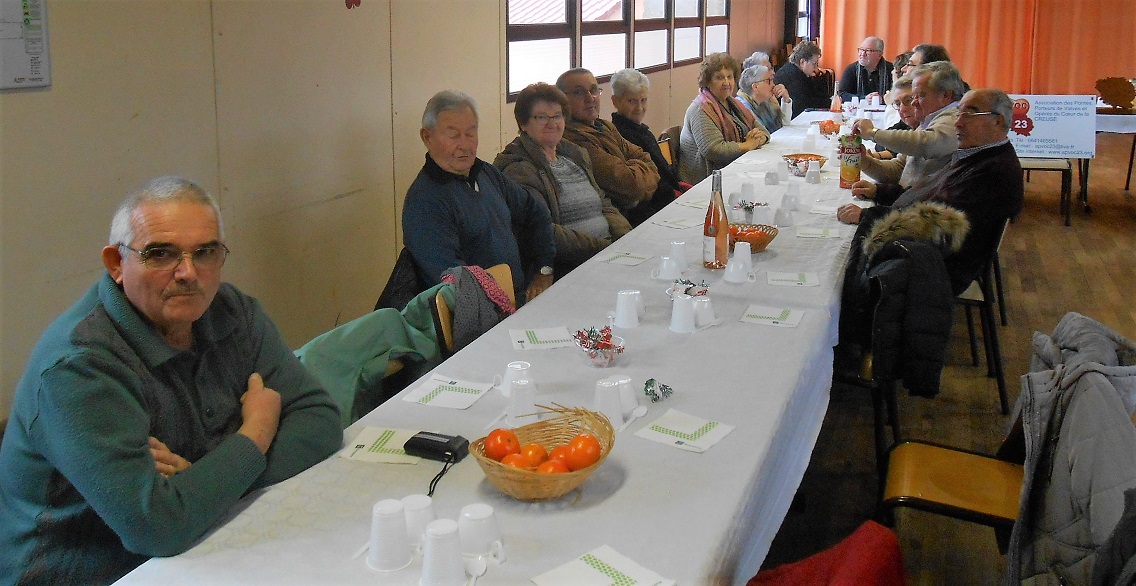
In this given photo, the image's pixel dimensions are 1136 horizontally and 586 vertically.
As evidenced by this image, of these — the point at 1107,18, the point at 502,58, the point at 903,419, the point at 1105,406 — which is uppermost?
the point at 1107,18

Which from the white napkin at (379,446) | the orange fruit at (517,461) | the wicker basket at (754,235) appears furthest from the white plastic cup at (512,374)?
the wicker basket at (754,235)

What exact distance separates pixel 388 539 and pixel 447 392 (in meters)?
0.70

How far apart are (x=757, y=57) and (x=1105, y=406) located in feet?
19.7

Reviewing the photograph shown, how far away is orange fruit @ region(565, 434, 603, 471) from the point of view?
1.53 m

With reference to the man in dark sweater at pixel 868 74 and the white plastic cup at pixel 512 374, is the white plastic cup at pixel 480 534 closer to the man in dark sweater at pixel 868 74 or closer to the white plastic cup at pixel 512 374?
the white plastic cup at pixel 512 374

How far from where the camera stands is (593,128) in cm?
467

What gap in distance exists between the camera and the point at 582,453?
1.54 meters

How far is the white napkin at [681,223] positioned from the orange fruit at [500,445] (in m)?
2.33

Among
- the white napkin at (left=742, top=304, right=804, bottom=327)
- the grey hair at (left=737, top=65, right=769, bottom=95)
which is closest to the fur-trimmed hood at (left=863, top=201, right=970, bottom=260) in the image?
the white napkin at (left=742, top=304, right=804, bottom=327)

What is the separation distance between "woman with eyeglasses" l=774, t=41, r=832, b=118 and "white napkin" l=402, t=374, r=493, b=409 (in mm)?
7332

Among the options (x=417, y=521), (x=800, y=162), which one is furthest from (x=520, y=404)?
(x=800, y=162)

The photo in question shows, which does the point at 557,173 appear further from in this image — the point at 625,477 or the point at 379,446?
the point at 625,477

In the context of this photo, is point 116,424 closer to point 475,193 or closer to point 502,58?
point 475,193

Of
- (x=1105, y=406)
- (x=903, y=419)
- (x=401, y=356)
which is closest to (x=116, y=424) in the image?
(x=401, y=356)
